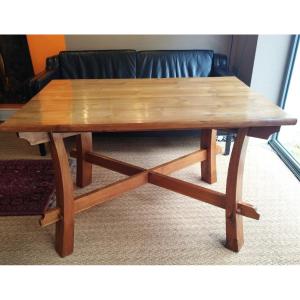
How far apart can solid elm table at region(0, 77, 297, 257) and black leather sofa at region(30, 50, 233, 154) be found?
1.00m

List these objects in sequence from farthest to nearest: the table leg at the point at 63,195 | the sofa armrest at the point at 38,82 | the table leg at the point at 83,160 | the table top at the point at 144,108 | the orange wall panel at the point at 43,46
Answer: the orange wall panel at the point at 43,46 → the sofa armrest at the point at 38,82 → the table leg at the point at 83,160 → the table leg at the point at 63,195 → the table top at the point at 144,108

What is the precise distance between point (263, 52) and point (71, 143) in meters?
1.93

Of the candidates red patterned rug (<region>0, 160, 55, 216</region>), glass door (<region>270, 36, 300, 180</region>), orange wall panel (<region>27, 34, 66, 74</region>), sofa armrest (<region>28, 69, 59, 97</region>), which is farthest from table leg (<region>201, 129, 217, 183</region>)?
orange wall panel (<region>27, 34, 66, 74</region>)

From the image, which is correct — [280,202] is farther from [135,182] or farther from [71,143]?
[71,143]

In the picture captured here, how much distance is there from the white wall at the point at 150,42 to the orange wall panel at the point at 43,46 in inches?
3.5

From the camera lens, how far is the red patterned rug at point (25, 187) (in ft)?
5.71

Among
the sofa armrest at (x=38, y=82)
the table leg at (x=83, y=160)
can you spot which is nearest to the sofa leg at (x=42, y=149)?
the sofa armrest at (x=38, y=82)

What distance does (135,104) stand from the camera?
4.24 feet

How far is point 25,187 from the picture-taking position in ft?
6.40

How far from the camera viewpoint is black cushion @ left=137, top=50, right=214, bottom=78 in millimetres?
2691

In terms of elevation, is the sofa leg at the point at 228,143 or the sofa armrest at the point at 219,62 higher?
the sofa armrest at the point at 219,62

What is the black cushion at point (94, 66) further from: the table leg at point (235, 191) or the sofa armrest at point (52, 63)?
the table leg at point (235, 191)

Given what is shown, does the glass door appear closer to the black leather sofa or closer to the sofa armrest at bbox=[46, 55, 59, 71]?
the black leather sofa

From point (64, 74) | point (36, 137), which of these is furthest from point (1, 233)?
point (64, 74)
